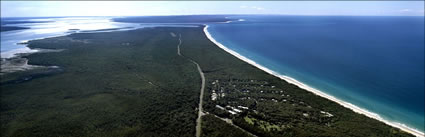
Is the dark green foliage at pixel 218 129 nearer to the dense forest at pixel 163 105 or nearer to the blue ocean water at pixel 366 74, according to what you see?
the dense forest at pixel 163 105

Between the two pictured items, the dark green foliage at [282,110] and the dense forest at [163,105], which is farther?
the dense forest at [163,105]

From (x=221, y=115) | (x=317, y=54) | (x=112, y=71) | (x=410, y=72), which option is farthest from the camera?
(x=317, y=54)

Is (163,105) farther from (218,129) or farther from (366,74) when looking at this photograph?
(366,74)

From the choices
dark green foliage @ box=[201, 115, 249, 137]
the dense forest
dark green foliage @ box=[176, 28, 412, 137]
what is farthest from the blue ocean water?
dark green foliage @ box=[201, 115, 249, 137]

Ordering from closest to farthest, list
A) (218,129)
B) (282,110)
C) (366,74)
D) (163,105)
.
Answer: (218,129) < (282,110) < (163,105) < (366,74)

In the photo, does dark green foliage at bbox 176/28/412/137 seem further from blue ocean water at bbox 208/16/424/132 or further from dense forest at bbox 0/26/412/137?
blue ocean water at bbox 208/16/424/132

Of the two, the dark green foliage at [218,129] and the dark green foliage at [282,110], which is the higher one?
the dark green foliage at [282,110]

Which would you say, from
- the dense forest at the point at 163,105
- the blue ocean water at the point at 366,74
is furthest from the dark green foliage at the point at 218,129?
the blue ocean water at the point at 366,74

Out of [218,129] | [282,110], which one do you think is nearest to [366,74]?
[282,110]

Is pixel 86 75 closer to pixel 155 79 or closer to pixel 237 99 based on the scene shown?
pixel 155 79

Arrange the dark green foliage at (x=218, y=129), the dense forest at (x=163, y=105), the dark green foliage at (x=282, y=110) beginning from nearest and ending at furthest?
the dark green foliage at (x=282, y=110) → the dark green foliage at (x=218, y=129) → the dense forest at (x=163, y=105)

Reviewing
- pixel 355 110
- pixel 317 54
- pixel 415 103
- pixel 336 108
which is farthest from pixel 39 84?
pixel 317 54
